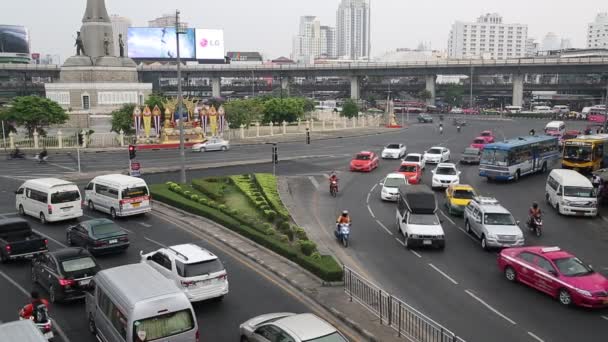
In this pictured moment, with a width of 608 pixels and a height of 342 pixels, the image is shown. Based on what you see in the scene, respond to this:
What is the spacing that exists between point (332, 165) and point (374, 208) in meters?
16.4

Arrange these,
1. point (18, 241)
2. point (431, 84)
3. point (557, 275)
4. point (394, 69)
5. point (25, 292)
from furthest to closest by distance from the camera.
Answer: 1. point (431, 84)
2. point (394, 69)
3. point (18, 241)
4. point (25, 292)
5. point (557, 275)

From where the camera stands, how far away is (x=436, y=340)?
13.9m

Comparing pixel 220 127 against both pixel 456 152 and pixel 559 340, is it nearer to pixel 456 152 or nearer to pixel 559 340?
pixel 456 152

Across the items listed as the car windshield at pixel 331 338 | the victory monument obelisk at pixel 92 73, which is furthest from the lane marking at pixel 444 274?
the victory monument obelisk at pixel 92 73

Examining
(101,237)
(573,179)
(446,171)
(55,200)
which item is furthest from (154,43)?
(101,237)

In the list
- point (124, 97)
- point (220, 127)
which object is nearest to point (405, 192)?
point (220, 127)

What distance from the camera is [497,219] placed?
79.8 ft

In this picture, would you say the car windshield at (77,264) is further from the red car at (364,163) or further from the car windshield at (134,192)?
the red car at (364,163)

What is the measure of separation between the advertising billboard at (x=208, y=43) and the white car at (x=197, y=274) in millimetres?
110157

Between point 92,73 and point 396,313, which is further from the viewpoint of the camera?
point 92,73

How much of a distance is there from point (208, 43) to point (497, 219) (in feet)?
351

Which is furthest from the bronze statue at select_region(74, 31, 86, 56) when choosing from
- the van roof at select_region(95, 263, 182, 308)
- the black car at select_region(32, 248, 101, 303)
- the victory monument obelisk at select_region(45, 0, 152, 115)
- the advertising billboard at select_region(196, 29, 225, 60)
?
the van roof at select_region(95, 263, 182, 308)

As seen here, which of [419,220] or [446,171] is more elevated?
[446,171]

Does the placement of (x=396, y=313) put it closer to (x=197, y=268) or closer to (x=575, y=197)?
(x=197, y=268)
